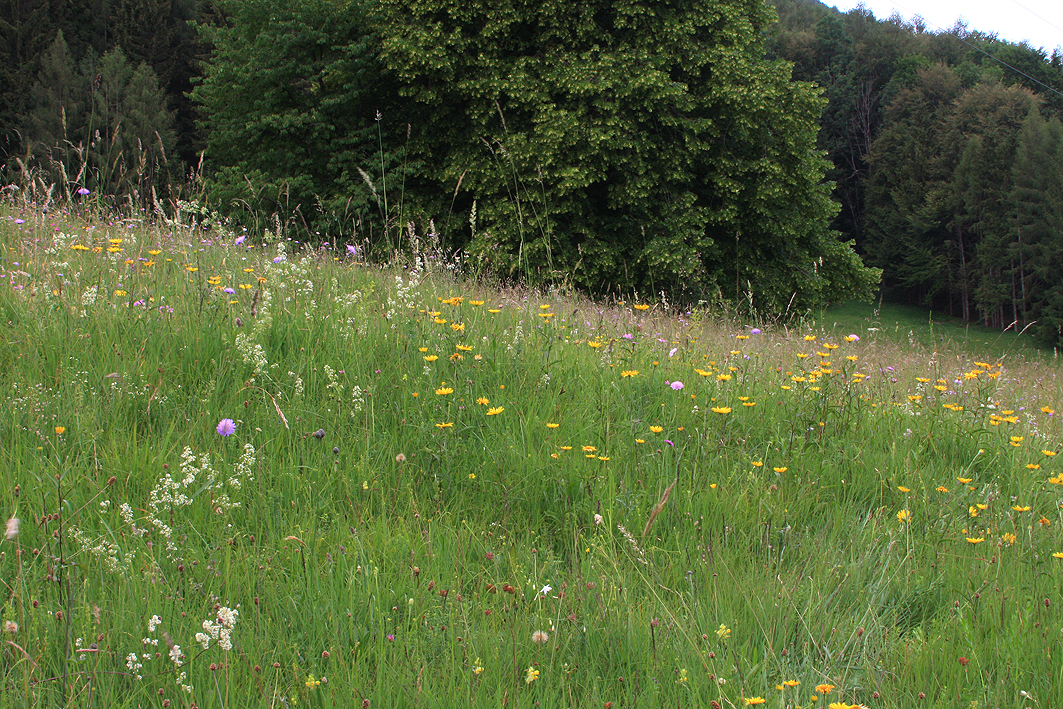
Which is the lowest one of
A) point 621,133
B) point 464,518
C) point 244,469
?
point 464,518

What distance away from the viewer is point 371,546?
203cm

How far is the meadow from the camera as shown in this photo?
5.32ft

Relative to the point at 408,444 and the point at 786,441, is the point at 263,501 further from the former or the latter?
the point at 786,441

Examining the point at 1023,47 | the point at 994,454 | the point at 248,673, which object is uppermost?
the point at 1023,47

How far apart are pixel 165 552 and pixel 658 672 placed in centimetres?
134

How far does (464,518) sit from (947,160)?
49.3m

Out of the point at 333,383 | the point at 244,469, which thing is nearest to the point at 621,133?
the point at 333,383

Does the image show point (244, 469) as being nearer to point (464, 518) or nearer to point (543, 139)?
point (464, 518)

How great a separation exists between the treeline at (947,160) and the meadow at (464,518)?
3503 centimetres

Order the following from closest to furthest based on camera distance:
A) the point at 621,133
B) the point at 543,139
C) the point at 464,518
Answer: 1. the point at 464,518
2. the point at 543,139
3. the point at 621,133

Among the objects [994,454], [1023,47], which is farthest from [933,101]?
[994,454]

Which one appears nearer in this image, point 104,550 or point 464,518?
point 104,550

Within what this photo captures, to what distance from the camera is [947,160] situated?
42.6m

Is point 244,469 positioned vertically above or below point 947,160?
below
